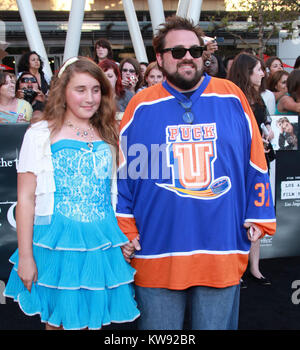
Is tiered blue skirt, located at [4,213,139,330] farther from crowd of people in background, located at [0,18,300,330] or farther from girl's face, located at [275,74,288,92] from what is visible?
girl's face, located at [275,74,288,92]

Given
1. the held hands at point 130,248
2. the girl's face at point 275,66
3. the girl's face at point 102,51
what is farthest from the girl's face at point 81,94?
the girl's face at point 275,66

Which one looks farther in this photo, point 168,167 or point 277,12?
point 277,12

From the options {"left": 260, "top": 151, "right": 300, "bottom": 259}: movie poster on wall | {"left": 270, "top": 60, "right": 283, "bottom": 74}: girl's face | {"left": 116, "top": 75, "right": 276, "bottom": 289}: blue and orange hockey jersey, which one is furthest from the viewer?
{"left": 270, "top": 60, "right": 283, "bottom": 74}: girl's face

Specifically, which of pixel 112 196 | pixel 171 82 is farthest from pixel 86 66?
pixel 112 196

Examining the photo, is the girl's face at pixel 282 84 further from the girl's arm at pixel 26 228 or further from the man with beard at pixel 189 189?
the girl's arm at pixel 26 228

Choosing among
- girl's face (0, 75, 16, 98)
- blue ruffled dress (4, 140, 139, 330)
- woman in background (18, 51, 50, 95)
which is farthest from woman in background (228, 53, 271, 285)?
woman in background (18, 51, 50, 95)

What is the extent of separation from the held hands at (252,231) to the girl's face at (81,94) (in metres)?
0.99

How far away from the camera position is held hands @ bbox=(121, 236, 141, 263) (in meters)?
2.16

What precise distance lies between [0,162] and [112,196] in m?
1.90

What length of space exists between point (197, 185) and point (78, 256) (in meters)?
0.69

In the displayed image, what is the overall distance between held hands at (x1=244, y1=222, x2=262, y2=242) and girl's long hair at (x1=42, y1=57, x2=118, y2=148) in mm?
822
